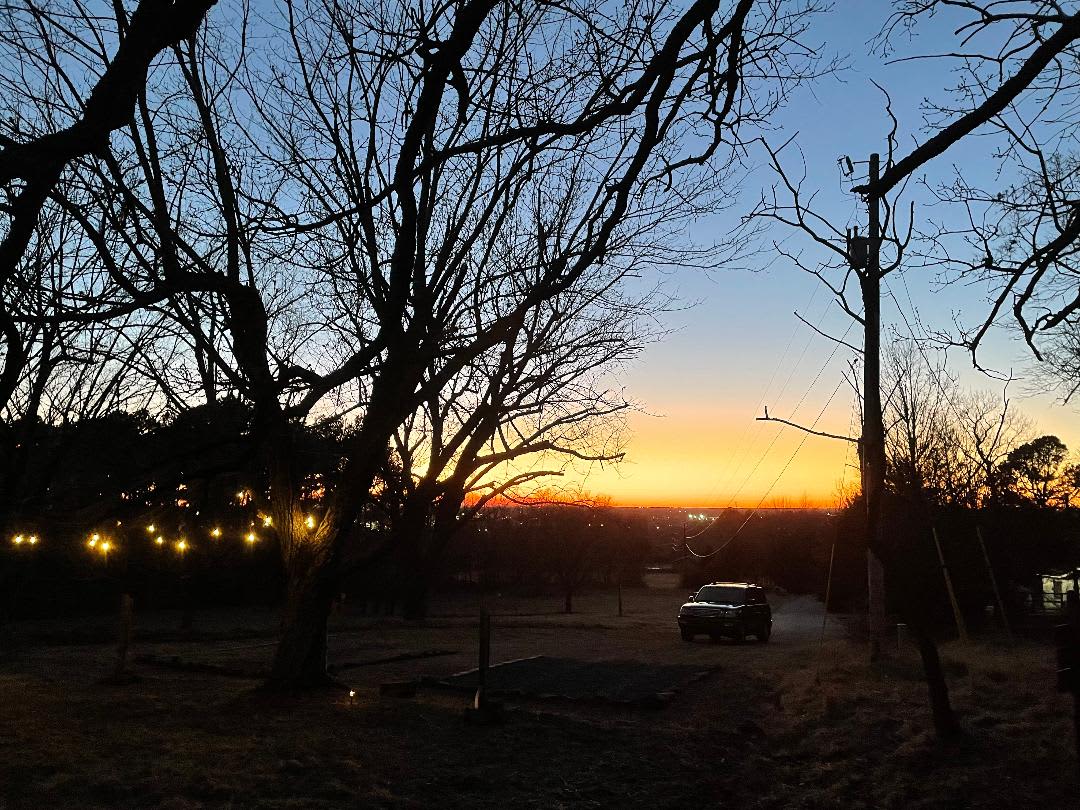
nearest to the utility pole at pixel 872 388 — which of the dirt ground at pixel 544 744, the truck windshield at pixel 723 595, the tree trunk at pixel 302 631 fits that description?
the dirt ground at pixel 544 744

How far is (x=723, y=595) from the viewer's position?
2653cm

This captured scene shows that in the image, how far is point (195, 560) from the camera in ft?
94.5

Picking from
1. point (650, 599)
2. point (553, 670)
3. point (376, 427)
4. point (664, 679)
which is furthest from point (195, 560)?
point (650, 599)

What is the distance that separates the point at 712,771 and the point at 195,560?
24.4 metres

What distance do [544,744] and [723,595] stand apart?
18570 millimetres

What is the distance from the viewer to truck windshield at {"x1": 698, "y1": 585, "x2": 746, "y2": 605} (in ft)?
85.5

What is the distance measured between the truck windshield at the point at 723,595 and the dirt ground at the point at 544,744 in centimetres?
1056

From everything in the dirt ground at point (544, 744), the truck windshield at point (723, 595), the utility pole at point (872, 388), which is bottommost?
the dirt ground at point (544, 744)

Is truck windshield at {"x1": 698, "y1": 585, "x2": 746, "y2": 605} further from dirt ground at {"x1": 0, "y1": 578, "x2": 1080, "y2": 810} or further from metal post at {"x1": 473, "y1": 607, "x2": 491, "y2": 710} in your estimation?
metal post at {"x1": 473, "y1": 607, "x2": 491, "y2": 710}

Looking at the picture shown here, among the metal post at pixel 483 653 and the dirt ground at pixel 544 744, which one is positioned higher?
the metal post at pixel 483 653

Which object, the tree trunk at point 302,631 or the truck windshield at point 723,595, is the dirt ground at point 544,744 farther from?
the truck windshield at point 723,595

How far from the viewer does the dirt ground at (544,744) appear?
265 inches

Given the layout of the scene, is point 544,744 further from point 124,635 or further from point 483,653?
point 124,635

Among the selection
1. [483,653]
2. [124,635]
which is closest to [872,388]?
[483,653]
